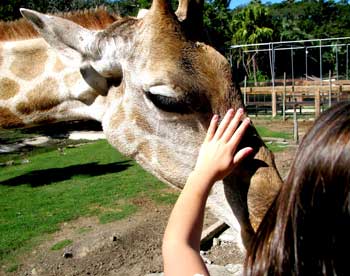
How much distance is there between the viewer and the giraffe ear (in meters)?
3.54

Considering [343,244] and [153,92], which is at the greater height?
[153,92]

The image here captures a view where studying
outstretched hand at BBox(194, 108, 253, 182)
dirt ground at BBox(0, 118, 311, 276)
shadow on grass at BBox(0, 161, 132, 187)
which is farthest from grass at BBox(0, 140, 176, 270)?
outstretched hand at BBox(194, 108, 253, 182)

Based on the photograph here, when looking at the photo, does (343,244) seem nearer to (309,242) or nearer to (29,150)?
(309,242)

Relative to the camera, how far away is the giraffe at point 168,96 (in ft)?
10.4

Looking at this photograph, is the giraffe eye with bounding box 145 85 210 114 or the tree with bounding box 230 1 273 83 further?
the tree with bounding box 230 1 273 83

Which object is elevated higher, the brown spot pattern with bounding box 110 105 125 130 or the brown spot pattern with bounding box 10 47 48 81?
the brown spot pattern with bounding box 10 47 48 81

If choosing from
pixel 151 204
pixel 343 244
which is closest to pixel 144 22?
pixel 343 244

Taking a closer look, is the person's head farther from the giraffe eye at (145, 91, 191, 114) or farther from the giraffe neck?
the giraffe neck

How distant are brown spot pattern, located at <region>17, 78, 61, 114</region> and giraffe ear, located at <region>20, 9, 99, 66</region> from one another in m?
0.42

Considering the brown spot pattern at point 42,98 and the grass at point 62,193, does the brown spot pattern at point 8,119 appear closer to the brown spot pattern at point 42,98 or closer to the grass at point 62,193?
the brown spot pattern at point 42,98

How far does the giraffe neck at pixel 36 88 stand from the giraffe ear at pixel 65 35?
0.93 ft

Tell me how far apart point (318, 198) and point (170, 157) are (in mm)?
1822

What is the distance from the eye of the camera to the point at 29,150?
20547 mm

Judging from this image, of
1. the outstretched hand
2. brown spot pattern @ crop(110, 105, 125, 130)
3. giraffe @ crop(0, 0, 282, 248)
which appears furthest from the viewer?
brown spot pattern @ crop(110, 105, 125, 130)
